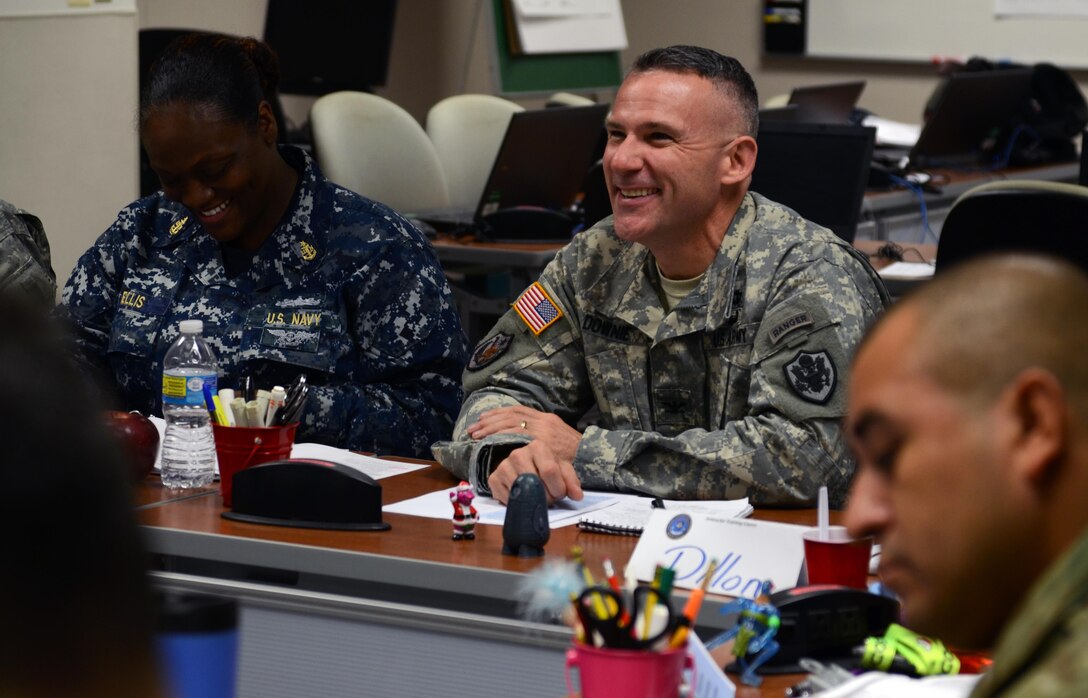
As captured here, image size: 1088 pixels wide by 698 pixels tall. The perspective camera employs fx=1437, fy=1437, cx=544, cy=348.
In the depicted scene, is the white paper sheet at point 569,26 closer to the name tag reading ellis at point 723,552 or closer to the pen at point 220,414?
the pen at point 220,414

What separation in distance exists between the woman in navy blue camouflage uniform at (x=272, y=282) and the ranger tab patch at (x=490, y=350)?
180mm

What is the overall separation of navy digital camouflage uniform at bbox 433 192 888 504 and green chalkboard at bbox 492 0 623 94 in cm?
458

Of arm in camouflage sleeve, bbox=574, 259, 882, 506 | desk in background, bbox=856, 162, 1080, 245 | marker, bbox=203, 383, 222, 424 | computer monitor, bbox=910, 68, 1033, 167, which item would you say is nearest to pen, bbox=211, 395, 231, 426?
marker, bbox=203, 383, 222, 424

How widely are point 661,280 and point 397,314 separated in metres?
0.51

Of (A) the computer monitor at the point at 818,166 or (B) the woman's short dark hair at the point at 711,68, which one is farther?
(A) the computer monitor at the point at 818,166

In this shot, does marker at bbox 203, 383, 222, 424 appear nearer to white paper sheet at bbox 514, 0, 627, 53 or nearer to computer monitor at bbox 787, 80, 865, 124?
computer monitor at bbox 787, 80, 865, 124

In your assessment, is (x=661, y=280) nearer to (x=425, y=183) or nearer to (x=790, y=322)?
(x=790, y=322)

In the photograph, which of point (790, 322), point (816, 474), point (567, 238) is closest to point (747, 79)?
point (790, 322)

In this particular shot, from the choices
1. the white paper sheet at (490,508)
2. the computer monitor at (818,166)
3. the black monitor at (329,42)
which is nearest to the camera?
the white paper sheet at (490,508)

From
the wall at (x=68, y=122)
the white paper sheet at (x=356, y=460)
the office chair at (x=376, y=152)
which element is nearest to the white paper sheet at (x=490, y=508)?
the white paper sheet at (x=356, y=460)

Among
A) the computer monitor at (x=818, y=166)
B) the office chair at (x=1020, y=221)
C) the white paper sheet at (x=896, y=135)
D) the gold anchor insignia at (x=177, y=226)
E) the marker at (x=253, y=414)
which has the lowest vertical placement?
the marker at (x=253, y=414)

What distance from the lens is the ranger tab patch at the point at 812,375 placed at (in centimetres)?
207

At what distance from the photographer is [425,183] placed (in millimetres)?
4777

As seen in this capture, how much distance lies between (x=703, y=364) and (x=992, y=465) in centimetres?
150
